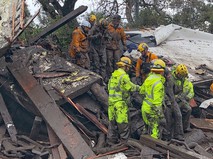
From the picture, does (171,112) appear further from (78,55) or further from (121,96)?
(78,55)

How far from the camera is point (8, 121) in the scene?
8.65 metres

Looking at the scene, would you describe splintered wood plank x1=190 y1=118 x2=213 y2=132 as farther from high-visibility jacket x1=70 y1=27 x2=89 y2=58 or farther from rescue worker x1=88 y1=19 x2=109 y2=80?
high-visibility jacket x1=70 y1=27 x2=89 y2=58

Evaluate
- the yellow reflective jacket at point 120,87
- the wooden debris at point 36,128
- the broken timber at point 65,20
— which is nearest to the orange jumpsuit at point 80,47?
the broken timber at point 65,20

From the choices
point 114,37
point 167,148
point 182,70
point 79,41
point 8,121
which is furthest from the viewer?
point 114,37

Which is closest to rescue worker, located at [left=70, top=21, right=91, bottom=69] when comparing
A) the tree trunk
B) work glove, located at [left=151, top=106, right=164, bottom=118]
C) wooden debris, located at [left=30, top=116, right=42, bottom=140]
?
wooden debris, located at [left=30, top=116, right=42, bottom=140]

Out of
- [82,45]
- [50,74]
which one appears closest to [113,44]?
[82,45]

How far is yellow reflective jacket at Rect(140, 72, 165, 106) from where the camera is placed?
23.5 feet

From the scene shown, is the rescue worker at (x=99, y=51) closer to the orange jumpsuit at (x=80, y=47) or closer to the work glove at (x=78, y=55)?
the orange jumpsuit at (x=80, y=47)

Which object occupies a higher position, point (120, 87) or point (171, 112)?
point (120, 87)

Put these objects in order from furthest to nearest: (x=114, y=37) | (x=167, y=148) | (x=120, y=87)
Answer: (x=114, y=37) → (x=120, y=87) → (x=167, y=148)

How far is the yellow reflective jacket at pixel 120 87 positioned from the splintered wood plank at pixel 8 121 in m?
2.32

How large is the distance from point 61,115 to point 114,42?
12.2 feet

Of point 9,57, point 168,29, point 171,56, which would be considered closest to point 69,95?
point 9,57

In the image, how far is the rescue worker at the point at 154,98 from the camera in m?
7.18
